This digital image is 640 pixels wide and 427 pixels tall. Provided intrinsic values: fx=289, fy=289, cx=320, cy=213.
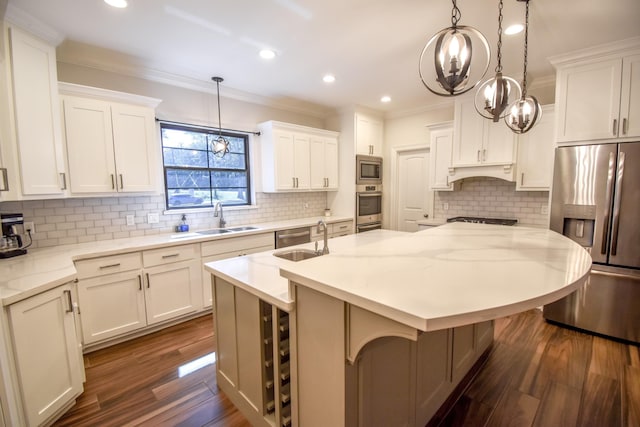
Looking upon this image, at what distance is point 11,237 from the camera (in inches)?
88.3

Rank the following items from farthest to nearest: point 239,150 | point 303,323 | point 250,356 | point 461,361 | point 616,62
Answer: point 239,150 < point 616,62 < point 461,361 < point 250,356 < point 303,323

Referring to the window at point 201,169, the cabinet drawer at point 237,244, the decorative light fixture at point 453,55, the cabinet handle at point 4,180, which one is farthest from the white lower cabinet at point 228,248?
the decorative light fixture at point 453,55

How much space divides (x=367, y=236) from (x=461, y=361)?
128cm

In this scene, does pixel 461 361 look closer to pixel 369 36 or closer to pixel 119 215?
pixel 369 36

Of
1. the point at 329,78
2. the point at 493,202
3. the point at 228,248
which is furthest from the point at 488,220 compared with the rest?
the point at 228,248

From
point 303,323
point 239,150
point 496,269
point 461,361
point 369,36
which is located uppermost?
point 369,36

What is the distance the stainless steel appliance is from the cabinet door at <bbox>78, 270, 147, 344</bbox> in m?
3.14

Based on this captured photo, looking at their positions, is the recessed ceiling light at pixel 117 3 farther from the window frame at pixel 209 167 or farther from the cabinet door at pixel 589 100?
the cabinet door at pixel 589 100

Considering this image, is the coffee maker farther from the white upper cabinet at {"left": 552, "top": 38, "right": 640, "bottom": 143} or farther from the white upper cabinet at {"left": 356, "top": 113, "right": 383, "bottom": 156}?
the white upper cabinet at {"left": 552, "top": 38, "right": 640, "bottom": 143}

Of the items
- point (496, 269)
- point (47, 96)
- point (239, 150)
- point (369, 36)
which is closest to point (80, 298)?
point (47, 96)

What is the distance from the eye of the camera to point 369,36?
2.45 m

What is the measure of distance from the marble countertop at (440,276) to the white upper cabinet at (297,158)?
7.61 ft

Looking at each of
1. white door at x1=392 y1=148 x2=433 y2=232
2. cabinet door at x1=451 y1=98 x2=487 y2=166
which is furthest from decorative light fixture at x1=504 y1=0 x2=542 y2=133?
white door at x1=392 y1=148 x2=433 y2=232

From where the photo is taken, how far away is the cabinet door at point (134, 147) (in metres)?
2.71
